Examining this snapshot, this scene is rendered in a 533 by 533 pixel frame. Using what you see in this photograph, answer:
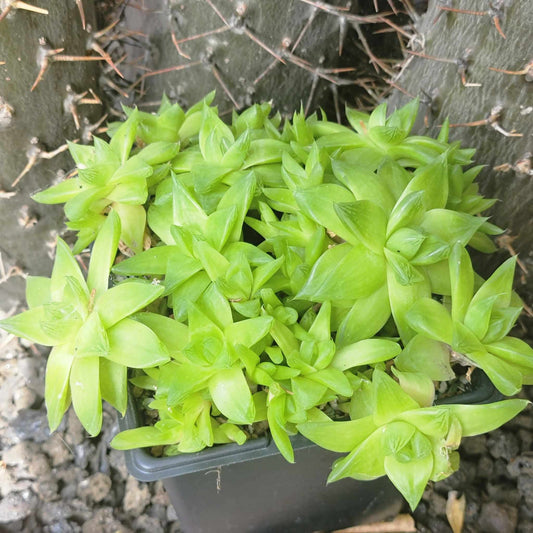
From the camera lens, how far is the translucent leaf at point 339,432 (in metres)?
0.54

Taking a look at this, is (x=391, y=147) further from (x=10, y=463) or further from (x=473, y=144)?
(x=10, y=463)

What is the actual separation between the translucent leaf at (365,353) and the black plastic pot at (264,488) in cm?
12

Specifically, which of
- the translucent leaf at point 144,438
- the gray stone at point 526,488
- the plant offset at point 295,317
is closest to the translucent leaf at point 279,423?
the plant offset at point 295,317

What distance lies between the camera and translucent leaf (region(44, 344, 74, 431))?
582mm

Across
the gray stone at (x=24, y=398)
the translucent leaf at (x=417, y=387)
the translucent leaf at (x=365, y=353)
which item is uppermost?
the translucent leaf at (x=365, y=353)

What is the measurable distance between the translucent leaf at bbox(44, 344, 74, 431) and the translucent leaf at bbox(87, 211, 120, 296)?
7 cm

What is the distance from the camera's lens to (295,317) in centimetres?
58

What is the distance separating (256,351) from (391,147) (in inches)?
12.3

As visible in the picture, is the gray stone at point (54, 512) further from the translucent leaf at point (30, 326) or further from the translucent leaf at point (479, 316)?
the translucent leaf at point (479, 316)

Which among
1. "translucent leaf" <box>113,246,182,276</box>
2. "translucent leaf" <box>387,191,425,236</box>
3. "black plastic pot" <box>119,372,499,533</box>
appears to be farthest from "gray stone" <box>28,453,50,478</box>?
"translucent leaf" <box>387,191,425,236</box>

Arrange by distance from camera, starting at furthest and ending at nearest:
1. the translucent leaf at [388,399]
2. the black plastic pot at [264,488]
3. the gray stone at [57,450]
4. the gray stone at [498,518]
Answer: the gray stone at [57,450] < the gray stone at [498,518] < the black plastic pot at [264,488] < the translucent leaf at [388,399]

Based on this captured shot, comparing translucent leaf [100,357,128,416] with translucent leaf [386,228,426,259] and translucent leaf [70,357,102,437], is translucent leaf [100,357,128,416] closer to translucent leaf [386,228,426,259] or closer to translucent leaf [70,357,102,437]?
translucent leaf [70,357,102,437]

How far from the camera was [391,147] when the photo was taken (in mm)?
681

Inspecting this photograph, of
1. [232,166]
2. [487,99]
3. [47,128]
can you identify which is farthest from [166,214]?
[487,99]
